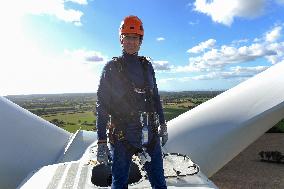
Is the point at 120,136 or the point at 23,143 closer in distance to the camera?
the point at 120,136

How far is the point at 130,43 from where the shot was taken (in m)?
4.25

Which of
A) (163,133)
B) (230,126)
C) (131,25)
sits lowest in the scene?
(230,126)

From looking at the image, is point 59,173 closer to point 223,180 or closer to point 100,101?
point 100,101

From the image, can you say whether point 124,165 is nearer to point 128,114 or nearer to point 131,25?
point 128,114

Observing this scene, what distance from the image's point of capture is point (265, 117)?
7137mm

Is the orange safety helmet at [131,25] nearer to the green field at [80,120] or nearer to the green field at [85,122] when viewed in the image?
the green field at [85,122]

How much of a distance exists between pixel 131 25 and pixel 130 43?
7.9 inches

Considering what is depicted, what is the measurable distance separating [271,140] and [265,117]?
34.9 meters

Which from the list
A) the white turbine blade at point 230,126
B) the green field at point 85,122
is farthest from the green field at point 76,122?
the white turbine blade at point 230,126

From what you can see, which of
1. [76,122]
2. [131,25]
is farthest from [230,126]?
[76,122]

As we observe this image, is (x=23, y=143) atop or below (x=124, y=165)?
below

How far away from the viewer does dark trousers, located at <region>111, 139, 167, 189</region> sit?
412 cm

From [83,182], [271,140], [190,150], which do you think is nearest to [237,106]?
[190,150]

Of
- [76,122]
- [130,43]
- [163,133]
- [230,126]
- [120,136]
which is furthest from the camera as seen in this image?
[76,122]
